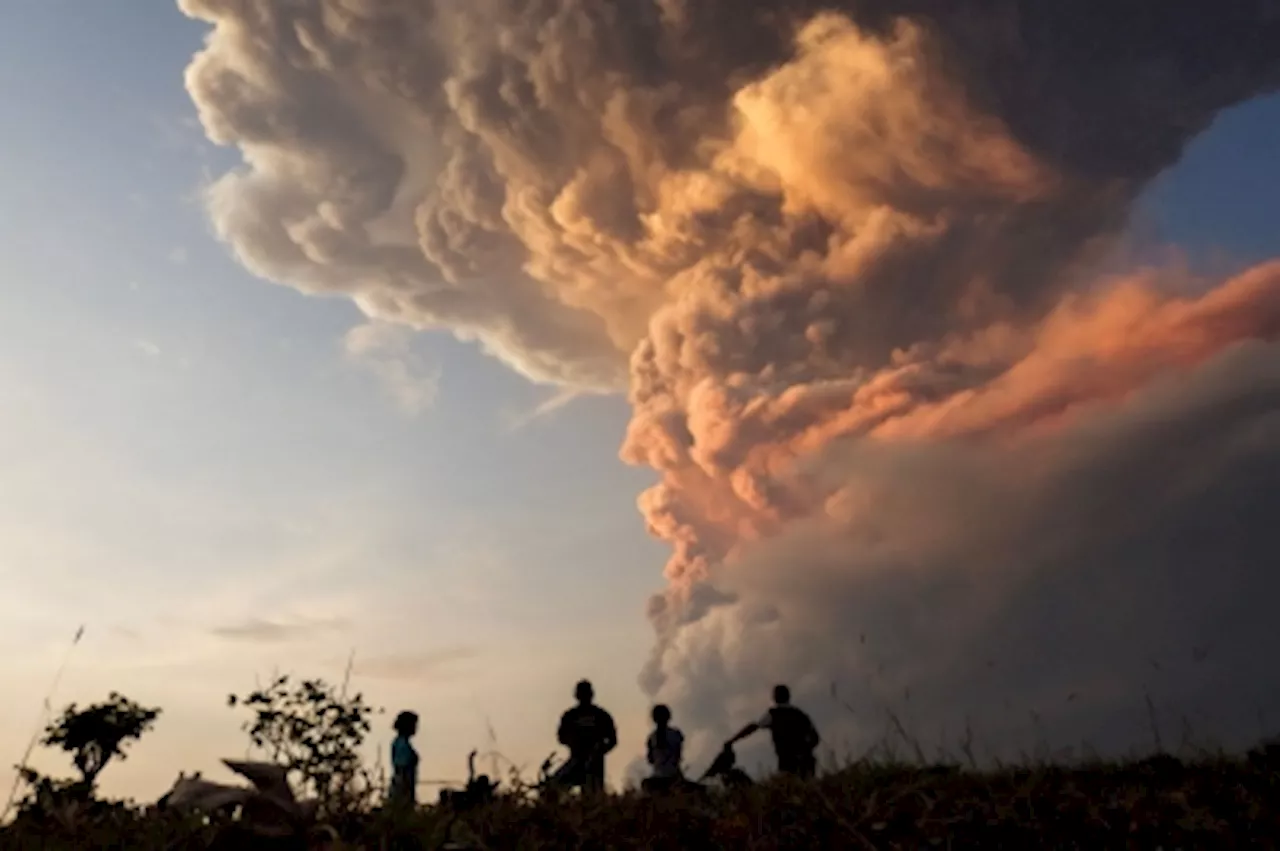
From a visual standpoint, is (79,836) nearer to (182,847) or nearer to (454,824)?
(182,847)

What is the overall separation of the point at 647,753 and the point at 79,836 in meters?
9.13

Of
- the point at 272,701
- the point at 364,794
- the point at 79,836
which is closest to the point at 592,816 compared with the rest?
the point at 364,794

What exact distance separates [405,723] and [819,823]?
8.57 m

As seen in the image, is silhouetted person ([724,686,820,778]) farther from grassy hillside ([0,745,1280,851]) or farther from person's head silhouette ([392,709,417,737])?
grassy hillside ([0,745,1280,851])

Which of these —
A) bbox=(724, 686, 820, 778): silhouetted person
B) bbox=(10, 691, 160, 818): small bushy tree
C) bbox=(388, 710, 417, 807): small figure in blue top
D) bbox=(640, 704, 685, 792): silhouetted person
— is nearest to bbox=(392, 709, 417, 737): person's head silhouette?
bbox=(388, 710, 417, 807): small figure in blue top

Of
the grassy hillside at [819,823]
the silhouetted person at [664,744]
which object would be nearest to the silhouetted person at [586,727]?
the silhouetted person at [664,744]

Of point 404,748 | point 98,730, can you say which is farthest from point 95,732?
point 404,748

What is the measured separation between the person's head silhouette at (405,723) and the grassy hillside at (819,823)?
6679 millimetres

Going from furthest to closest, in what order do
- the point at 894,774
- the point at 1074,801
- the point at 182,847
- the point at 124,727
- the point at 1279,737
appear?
the point at 124,727 → the point at 1279,737 → the point at 894,774 → the point at 1074,801 → the point at 182,847

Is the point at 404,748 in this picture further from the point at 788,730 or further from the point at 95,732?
the point at 95,732

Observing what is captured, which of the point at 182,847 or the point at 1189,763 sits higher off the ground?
the point at 1189,763

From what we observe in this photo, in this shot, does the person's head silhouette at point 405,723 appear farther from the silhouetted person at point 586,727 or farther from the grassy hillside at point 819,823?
the grassy hillside at point 819,823

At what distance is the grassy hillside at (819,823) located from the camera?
6566 mm

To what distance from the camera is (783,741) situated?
47.6 feet
